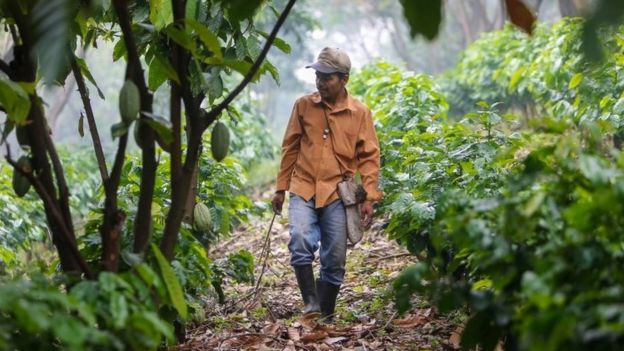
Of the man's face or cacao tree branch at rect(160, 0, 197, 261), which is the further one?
the man's face

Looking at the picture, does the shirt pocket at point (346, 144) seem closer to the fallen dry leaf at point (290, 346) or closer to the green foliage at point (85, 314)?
the fallen dry leaf at point (290, 346)

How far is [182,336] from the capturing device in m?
4.41

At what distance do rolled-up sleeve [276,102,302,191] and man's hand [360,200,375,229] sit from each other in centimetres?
52

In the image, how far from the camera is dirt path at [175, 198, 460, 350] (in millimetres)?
4480

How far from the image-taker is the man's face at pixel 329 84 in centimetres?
527

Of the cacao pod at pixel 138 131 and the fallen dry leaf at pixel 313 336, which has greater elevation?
the cacao pod at pixel 138 131

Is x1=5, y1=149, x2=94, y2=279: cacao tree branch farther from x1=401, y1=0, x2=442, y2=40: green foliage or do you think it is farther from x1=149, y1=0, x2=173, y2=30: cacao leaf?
x1=401, y1=0, x2=442, y2=40: green foliage

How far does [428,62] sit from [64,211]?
36.9m

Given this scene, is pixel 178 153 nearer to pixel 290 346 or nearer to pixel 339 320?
pixel 290 346

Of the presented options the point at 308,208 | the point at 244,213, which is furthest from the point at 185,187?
the point at 244,213

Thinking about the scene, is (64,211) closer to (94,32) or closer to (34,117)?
(34,117)

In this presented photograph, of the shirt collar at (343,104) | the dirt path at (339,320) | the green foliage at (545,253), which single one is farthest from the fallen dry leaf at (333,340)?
the shirt collar at (343,104)

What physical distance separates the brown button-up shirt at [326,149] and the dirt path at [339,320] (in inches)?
29.9

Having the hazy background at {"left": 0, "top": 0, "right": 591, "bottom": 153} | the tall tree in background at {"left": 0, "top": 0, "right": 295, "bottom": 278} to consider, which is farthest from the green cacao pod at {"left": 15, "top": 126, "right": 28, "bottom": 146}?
the hazy background at {"left": 0, "top": 0, "right": 591, "bottom": 153}
